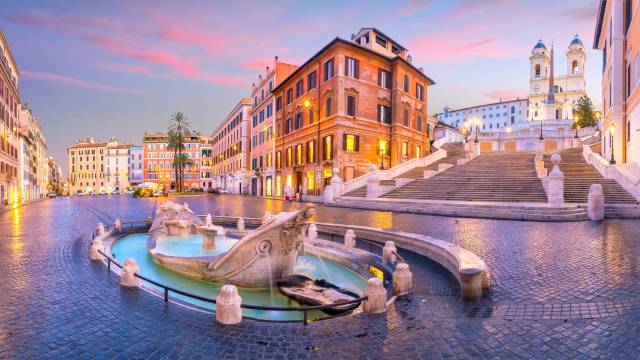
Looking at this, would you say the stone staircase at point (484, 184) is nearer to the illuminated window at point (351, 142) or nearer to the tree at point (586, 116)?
the illuminated window at point (351, 142)

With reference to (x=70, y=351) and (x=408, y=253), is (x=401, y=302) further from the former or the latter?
(x=70, y=351)

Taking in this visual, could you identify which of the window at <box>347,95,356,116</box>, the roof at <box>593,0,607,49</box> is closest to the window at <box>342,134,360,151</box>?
the window at <box>347,95,356,116</box>

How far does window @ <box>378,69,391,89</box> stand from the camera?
118 ft

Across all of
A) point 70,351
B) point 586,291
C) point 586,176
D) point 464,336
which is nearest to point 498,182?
point 586,176

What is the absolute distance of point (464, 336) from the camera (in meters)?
4.09

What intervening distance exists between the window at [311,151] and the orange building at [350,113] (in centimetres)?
11

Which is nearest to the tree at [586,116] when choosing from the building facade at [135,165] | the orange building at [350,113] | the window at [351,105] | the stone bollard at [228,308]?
the orange building at [350,113]

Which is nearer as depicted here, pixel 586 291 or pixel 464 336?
pixel 464 336

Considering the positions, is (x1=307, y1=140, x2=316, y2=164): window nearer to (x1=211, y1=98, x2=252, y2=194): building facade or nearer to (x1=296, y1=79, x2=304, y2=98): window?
(x1=296, y1=79, x2=304, y2=98): window

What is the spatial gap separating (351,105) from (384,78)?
631 cm

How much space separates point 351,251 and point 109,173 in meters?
128

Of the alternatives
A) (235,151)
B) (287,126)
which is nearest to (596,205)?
(287,126)

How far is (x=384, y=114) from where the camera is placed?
119 ft

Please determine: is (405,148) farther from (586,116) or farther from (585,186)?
(586,116)
